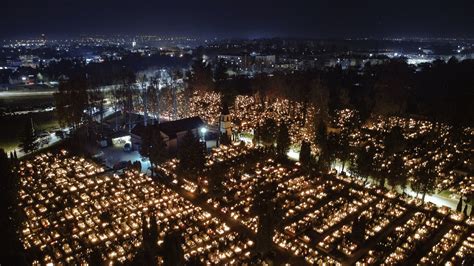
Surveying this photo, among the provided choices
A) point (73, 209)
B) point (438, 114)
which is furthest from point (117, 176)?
point (438, 114)

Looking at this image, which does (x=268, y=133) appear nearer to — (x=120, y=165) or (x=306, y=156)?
(x=306, y=156)

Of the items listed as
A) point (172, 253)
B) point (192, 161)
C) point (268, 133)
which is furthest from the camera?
point (268, 133)

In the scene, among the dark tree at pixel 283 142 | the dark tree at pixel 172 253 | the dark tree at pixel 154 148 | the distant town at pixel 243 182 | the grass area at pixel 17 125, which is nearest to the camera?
the dark tree at pixel 172 253

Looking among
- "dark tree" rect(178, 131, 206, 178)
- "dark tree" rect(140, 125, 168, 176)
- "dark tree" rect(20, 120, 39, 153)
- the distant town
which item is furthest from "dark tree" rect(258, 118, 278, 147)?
"dark tree" rect(20, 120, 39, 153)

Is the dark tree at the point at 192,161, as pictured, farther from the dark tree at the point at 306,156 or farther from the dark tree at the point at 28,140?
the dark tree at the point at 28,140

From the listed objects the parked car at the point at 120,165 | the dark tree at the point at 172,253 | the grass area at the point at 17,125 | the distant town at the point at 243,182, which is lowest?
the grass area at the point at 17,125

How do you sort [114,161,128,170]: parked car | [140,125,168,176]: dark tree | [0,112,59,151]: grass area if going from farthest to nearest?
[0,112,59,151]: grass area < [114,161,128,170]: parked car < [140,125,168,176]: dark tree

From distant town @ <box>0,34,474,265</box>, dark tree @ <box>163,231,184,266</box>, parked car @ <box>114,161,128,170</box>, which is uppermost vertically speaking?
dark tree @ <box>163,231,184,266</box>

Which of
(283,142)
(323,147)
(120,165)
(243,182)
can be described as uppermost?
(323,147)

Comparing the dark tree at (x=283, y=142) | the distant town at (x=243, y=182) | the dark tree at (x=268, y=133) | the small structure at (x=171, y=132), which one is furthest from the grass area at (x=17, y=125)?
the dark tree at (x=283, y=142)

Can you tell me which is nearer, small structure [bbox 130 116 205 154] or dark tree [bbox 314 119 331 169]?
dark tree [bbox 314 119 331 169]

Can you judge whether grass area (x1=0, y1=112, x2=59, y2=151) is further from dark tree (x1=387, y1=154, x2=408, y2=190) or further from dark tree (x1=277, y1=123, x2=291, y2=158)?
dark tree (x1=387, y1=154, x2=408, y2=190)

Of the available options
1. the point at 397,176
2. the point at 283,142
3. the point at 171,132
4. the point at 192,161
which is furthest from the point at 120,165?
the point at 397,176
